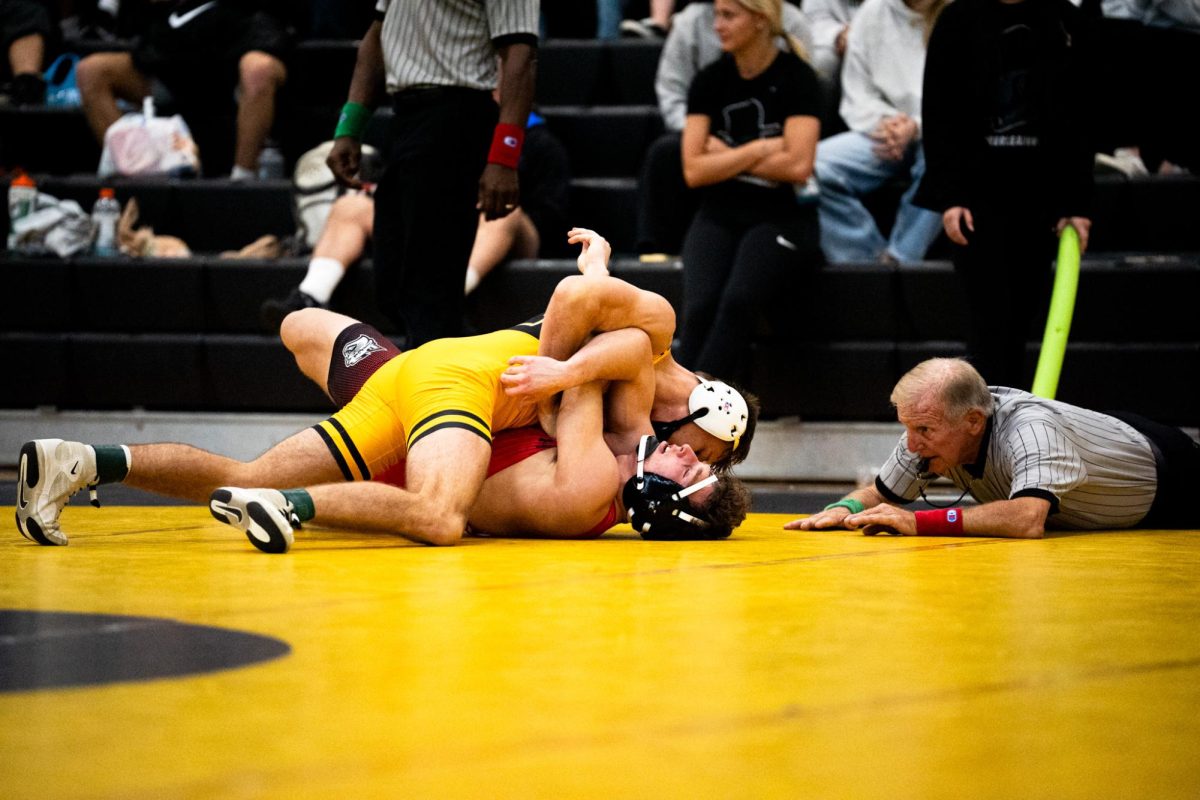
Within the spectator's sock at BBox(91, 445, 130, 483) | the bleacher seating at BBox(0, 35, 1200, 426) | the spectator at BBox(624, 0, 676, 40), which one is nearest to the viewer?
the spectator's sock at BBox(91, 445, 130, 483)

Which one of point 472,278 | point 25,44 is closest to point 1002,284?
point 472,278

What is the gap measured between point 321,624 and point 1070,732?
3.34 feet

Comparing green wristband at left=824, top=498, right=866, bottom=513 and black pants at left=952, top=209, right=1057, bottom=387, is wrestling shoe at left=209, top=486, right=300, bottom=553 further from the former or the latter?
black pants at left=952, top=209, right=1057, bottom=387

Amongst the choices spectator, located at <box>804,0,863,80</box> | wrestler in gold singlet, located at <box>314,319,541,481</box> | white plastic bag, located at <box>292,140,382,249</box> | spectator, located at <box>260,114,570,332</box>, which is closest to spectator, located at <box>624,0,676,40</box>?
spectator, located at <box>804,0,863,80</box>

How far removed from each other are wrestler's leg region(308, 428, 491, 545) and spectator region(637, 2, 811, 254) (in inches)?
109

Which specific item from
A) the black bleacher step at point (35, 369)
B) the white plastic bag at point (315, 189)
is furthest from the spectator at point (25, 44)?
the white plastic bag at point (315, 189)

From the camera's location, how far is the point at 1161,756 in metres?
1.49

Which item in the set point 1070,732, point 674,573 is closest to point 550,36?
point 674,573

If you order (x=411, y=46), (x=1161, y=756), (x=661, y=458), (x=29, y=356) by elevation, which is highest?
(x=411, y=46)

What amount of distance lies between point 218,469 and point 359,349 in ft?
1.74

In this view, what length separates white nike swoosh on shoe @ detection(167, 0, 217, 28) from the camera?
6508 mm

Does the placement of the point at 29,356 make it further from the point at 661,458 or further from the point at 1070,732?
the point at 1070,732

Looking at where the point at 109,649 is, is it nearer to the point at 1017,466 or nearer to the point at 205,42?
the point at 1017,466

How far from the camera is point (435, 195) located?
3945 millimetres
